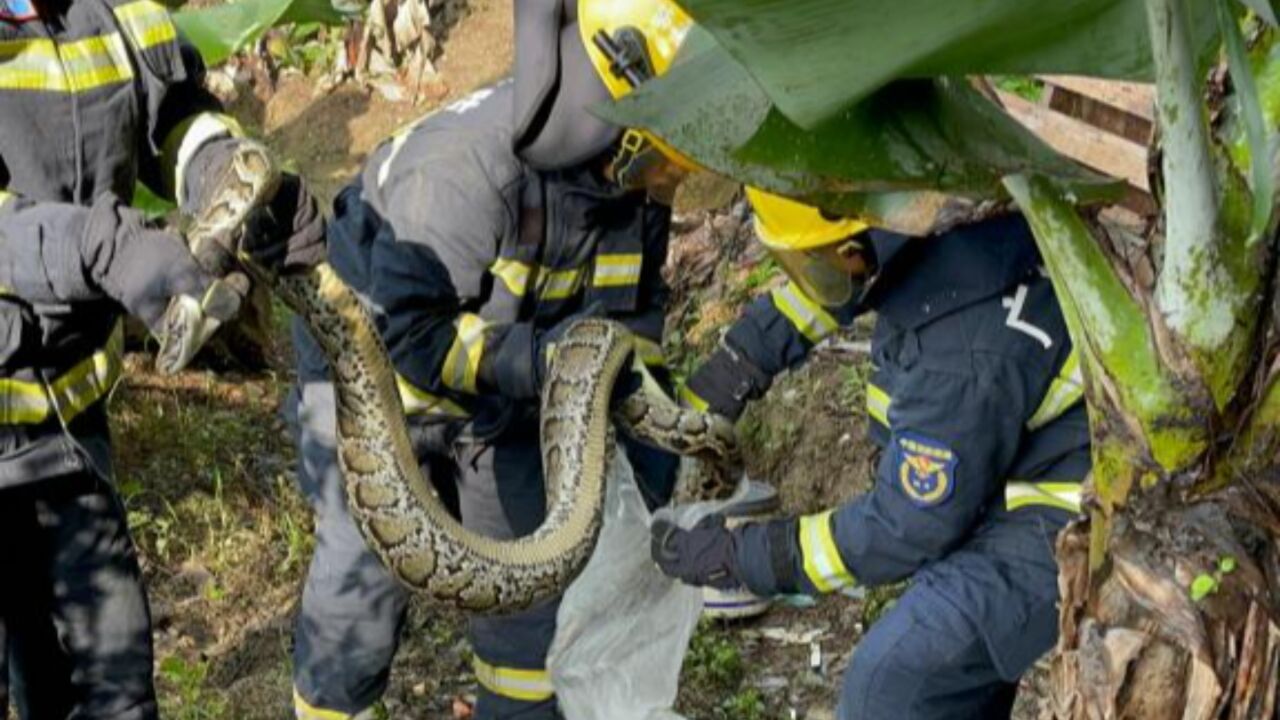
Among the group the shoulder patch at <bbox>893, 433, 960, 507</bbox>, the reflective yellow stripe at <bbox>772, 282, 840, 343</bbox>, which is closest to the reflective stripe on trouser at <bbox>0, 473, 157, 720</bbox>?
the reflective yellow stripe at <bbox>772, 282, 840, 343</bbox>

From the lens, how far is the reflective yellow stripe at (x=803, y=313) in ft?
14.6

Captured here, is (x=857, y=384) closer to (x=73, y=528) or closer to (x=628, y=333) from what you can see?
(x=628, y=333)

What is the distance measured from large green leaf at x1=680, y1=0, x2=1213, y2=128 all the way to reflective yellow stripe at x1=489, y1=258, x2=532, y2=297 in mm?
2156

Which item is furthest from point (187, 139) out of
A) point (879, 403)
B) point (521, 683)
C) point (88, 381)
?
point (879, 403)

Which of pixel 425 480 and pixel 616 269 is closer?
pixel 425 480

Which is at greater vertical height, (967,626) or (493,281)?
(493,281)

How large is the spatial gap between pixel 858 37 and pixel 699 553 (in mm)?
2249

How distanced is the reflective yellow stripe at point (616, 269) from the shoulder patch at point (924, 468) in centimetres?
102

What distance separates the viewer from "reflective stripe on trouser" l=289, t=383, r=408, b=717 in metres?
4.35

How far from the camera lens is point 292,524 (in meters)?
5.87

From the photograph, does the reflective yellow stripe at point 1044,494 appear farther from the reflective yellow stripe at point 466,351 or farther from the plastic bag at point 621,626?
the reflective yellow stripe at point 466,351

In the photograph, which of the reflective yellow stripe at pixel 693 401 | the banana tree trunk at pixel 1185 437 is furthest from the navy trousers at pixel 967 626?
the banana tree trunk at pixel 1185 437

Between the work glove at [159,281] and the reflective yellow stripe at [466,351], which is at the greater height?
the work glove at [159,281]

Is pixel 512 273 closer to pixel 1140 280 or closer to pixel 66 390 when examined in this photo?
pixel 66 390
